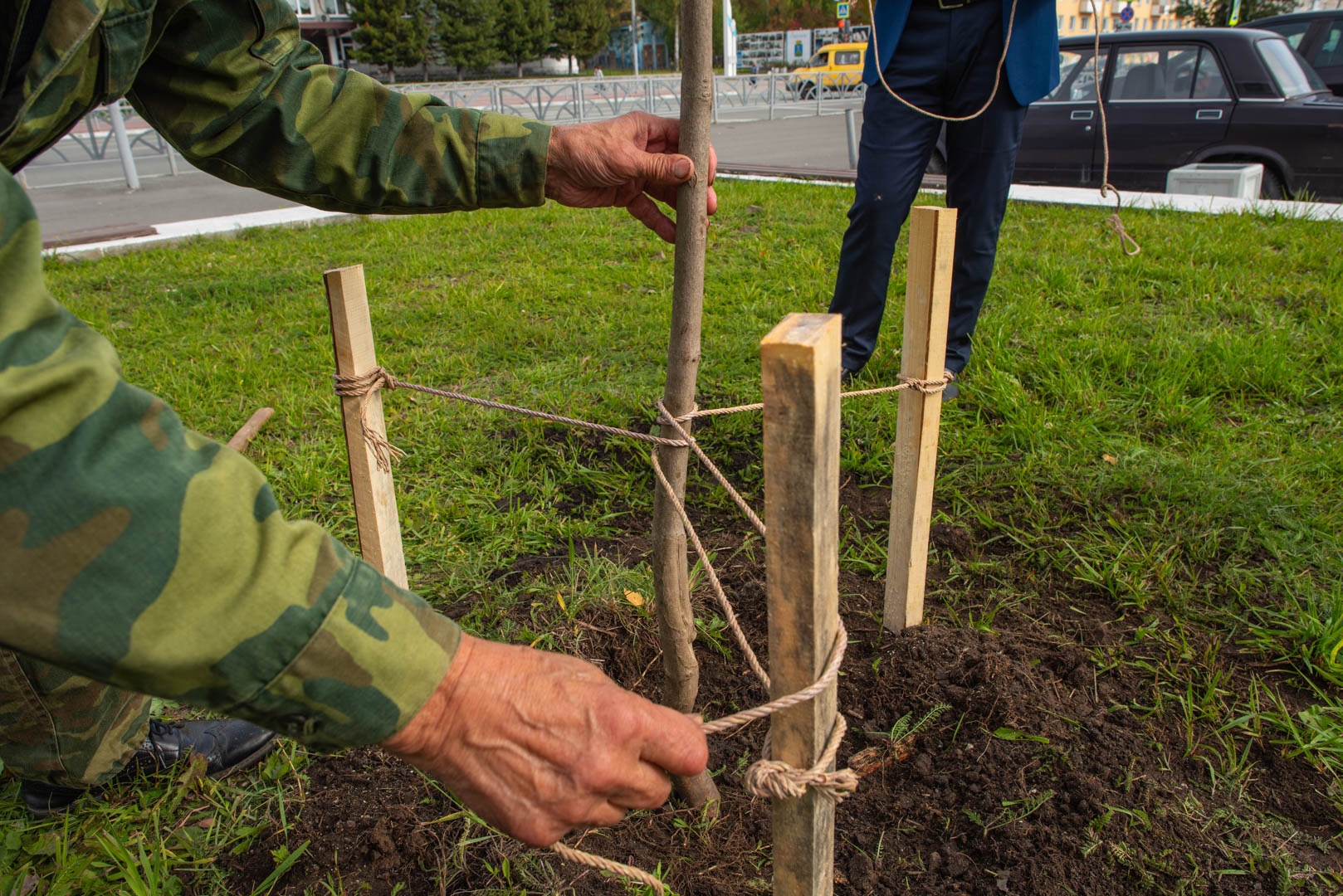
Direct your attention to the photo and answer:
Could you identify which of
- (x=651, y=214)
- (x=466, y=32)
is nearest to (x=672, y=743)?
(x=651, y=214)

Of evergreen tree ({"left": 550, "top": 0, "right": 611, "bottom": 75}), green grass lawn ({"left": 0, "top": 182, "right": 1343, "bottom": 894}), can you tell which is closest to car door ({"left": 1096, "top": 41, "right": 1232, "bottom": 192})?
green grass lawn ({"left": 0, "top": 182, "right": 1343, "bottom": 894})

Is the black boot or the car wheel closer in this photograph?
the black boot

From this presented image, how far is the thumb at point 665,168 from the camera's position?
149 centimetres

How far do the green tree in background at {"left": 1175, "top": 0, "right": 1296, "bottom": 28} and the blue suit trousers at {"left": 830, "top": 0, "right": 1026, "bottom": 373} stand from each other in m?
24.5

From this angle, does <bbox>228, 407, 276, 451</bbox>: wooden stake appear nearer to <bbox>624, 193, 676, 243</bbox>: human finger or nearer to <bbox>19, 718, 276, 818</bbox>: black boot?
<bbox>19, 718, 276, 818</bbox>: black boot

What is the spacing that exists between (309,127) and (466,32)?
122 ft

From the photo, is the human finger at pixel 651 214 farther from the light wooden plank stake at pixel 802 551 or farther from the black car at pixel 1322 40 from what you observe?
the black car at pixel 1322 40

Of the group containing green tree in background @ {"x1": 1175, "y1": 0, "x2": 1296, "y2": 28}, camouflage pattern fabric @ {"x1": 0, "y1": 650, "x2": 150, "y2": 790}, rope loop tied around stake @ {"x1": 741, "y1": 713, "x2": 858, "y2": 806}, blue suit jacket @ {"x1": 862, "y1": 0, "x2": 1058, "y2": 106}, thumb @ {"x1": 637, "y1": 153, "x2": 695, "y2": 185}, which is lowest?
camouflage pattern fabric @ {"x1": 0, "y1": 650, "x2": 150, "y2": 790}

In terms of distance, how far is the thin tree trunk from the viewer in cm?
143

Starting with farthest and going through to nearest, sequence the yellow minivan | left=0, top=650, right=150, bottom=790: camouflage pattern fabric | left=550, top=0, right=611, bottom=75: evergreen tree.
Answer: left=550, top=0, right=611, bottom=75: evergreen tree < the yellow minivan < left=0, top=650, right=150, bottom=790: camouflage pattern fabric

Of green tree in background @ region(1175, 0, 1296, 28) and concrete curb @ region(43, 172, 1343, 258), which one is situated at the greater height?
green tree in background @ region(1175, 0, 1296, 28)

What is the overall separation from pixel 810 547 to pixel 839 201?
5.82 m

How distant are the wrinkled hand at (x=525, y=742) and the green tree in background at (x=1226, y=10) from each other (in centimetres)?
2741

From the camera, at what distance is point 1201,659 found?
6.54ft
